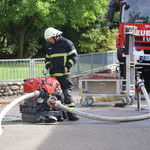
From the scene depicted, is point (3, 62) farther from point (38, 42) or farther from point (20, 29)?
point (38, 42)

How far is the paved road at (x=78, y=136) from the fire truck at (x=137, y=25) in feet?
19.6

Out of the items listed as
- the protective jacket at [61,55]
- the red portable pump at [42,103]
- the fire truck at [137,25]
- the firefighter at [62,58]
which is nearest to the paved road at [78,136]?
the red portable pump at [42,103]

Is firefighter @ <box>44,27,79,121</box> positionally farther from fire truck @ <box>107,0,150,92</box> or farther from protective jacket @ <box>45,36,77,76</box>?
fire truck @ <box>107,0,150,92</box>

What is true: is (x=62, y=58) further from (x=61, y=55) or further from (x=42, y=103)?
(x=42, y=103)

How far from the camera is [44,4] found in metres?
27.4

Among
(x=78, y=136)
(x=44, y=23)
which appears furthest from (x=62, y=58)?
(x=44, y=23)

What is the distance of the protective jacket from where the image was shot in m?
8.85

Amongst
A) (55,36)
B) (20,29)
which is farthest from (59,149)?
(20,29)

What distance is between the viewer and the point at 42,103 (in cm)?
849

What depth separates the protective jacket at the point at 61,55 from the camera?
348 inches

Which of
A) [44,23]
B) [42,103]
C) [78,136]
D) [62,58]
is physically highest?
[44,23]

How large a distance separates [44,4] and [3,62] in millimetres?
13242

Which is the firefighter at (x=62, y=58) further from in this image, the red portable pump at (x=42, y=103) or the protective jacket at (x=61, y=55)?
the red portable pump at (x=42, y=103)

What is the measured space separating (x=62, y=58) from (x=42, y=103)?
108 centimetres
